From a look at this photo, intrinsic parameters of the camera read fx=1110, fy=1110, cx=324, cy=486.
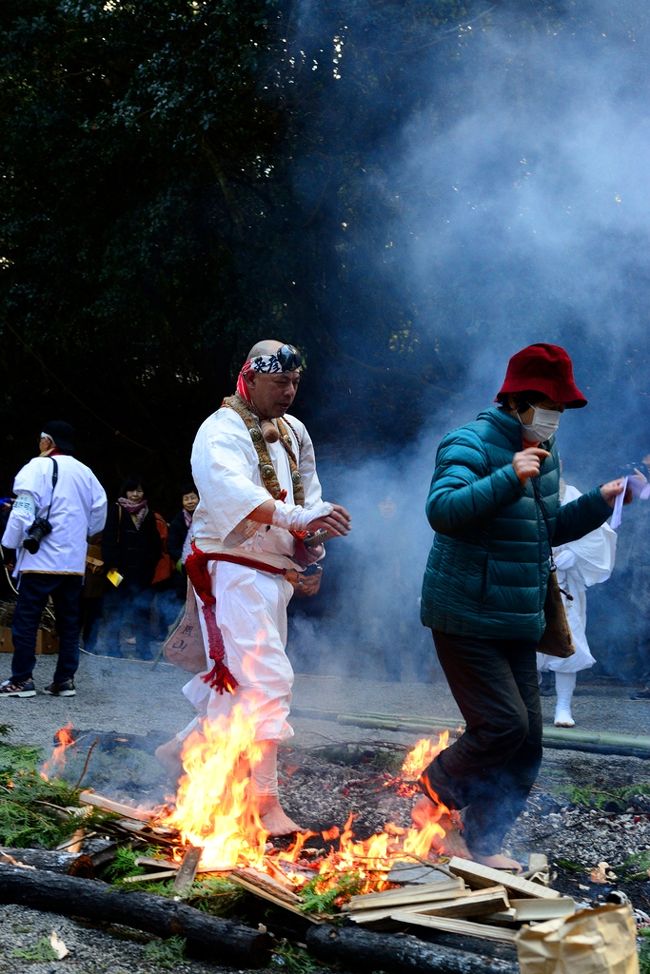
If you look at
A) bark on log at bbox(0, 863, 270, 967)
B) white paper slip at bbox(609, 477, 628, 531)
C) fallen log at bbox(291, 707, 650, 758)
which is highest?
white paper slip at bbox(609, 477, 628, 531)

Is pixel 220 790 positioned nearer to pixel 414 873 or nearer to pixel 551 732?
pixel 414 873

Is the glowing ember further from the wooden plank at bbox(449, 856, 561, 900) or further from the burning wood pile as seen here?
the wooden plank at bbox(449, 856, 561, 900)

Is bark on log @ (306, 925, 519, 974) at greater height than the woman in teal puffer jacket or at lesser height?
lesser

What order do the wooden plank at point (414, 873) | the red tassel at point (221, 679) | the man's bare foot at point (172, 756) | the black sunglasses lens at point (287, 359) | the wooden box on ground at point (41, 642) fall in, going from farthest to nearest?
the wooden box on ground at point (41, 642) → the man's bare foot at point (172, 756) → the black sunglasses lens at point (287, 359) → the red tassel at point (221, 679) → the wooden plank at point (414, 873)

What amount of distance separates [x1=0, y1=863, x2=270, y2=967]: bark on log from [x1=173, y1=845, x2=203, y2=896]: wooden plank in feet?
0.53

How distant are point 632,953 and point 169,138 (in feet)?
30.8

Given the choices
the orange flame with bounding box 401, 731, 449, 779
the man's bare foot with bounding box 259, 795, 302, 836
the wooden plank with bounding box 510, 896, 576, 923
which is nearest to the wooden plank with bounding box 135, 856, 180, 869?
the man's bare foot with bounding box 259, 795, 302, 836

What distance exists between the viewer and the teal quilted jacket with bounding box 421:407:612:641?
4156mm

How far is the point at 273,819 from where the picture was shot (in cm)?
457

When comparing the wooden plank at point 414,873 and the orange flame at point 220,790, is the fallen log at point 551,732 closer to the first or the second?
the orange flame at point 220,790

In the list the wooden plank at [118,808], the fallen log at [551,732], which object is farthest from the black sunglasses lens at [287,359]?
the fallen log at [551,732]

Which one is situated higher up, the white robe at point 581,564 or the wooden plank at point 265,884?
the white robe at point 581,564

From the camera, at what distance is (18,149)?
12172 millimetres

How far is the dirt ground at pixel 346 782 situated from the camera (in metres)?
3.51
